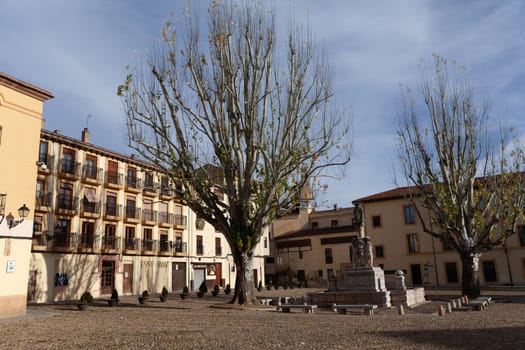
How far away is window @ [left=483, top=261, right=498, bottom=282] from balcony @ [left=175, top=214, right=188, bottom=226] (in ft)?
86.3

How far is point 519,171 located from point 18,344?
23274 mm

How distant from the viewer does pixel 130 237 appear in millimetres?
33500

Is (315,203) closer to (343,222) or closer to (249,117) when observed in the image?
(249,117)

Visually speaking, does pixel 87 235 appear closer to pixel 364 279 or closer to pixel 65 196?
pixel 65 196

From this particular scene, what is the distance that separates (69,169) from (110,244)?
6.17m

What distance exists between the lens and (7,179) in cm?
1496

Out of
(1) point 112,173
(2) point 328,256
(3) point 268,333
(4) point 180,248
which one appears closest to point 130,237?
(1) point 112,173

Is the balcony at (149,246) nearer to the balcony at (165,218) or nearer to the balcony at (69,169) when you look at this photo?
the balcony at (165,218)

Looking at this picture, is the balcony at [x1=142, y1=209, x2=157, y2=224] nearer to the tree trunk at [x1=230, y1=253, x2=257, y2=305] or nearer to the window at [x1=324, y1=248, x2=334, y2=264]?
the tree trunk at [x1=230, y1=253, x2=257, y2=305]

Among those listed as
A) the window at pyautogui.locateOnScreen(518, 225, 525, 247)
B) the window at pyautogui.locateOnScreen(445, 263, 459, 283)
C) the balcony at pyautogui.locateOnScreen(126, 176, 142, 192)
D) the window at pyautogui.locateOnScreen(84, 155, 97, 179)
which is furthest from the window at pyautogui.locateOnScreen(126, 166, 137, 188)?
the window at pyautogui.locateOnScreen(518, 225, 525, 247)

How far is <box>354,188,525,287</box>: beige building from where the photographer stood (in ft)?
119

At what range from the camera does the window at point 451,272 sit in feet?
126

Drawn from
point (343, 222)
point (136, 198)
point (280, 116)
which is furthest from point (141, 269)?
point (343, 222)

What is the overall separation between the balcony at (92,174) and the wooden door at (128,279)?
22.4ft
